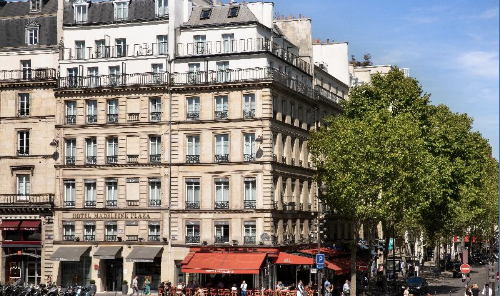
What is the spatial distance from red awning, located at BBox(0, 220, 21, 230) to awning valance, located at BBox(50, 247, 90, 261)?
13.5ft

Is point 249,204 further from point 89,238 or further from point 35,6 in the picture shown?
point 35,6

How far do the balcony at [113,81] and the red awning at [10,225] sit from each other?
11453mm

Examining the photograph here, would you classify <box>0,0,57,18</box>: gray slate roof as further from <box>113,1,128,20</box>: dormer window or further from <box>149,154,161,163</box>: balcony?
<box>149,154,161,163</box>: balcony

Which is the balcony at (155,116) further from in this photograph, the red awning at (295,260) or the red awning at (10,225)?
the red awning at (295,260)

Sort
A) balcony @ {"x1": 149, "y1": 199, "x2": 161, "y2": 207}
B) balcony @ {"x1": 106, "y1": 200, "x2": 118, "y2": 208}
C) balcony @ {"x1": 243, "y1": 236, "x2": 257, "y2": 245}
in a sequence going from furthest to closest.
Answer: balcony @ {"x1": 106, "y1": 200, "x2": 118, "y2": 208} → balcony @ {"x1": 149, "y1": 199, "x2": 161, "y2": 207} → balcony @ {"x1": 243, "y1": 236, "x2": 257, "y2": 245}

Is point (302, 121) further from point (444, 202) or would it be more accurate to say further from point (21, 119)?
point (21, 119)

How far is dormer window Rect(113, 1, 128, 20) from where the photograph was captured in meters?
72.3

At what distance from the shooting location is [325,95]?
8369cm

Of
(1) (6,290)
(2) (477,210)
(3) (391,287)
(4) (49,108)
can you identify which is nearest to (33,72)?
(4) (49,108)

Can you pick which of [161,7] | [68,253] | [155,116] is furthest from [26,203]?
[161,7]

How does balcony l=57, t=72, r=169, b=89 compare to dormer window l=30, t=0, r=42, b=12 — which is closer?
balcony l=57, t=72, r=169, b=89

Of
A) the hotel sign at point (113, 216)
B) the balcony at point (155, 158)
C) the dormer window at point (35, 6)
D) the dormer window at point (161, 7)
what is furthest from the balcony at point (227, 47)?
the dormer window at point (35, 6)

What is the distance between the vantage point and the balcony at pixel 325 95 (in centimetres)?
8000

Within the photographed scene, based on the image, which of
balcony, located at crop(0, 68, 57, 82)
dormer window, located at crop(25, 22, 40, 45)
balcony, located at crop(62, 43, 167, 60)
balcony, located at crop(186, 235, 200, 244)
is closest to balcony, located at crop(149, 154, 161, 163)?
balcony, located at crop(186, 235, 200, 244)
